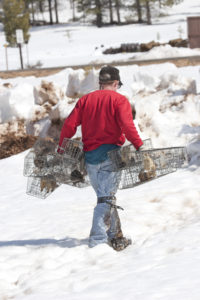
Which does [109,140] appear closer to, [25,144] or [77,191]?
[77,191]

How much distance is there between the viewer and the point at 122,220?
6199mm

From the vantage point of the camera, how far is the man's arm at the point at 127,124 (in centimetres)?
482

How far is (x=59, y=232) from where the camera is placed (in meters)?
6.08

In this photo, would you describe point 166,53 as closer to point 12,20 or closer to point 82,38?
point 12,20

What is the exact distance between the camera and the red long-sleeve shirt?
488cm

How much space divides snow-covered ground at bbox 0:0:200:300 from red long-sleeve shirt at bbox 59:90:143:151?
937 mm

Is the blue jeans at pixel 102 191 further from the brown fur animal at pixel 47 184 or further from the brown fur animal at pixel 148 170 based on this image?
the brown fur animal at pixel 47 184

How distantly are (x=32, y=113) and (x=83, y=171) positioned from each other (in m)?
6.00

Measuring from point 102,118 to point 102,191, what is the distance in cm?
63

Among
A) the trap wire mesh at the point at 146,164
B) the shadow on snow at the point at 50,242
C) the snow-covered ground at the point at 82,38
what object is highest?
→ the snow-covered ground at the point at 82,38

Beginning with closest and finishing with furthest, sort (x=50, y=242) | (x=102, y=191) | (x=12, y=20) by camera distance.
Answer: (x=102, y=191) → (x=50, y=242) → (x=12, y=20)

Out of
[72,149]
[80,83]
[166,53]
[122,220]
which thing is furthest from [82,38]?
[72,149]

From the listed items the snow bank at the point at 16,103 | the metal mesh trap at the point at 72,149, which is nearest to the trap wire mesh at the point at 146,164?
the metal mesh trap at the point at 72,149

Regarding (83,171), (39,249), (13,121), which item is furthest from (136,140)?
(13,121)
